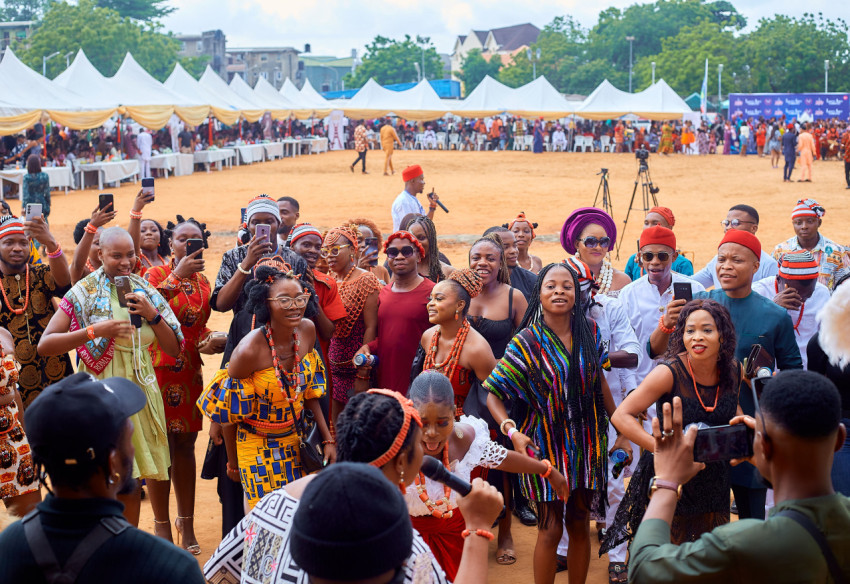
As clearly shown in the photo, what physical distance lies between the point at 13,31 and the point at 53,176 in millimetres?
95225

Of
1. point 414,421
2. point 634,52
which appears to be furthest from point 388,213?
point 634,52

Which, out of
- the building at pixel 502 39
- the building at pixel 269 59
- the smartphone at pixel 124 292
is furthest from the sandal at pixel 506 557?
the building at pixel 502 39

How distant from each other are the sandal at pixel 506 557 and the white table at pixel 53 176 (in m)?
23.3

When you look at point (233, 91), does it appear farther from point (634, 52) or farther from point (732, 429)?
point (634, 52)

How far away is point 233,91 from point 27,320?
36.9m

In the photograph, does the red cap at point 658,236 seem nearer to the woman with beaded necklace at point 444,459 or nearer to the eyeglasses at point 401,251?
the eyeglasses at point 401,251

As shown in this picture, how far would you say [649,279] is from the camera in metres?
6.24

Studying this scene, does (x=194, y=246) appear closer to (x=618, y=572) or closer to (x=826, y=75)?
(x=618, y=572)

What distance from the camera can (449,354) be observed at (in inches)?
205

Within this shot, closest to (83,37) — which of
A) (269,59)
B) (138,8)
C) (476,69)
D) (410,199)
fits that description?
(138,8)

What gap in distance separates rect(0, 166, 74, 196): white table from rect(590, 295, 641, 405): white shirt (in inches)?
928

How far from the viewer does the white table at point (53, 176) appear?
25.1 meters

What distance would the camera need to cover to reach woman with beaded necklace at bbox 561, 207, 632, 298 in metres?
6.66

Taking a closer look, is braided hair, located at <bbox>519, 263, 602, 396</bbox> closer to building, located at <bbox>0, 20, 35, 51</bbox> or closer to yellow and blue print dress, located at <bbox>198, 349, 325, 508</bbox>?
yellow and blue print dress, located at <bbox>198, 349, 325, 508</bbox>
